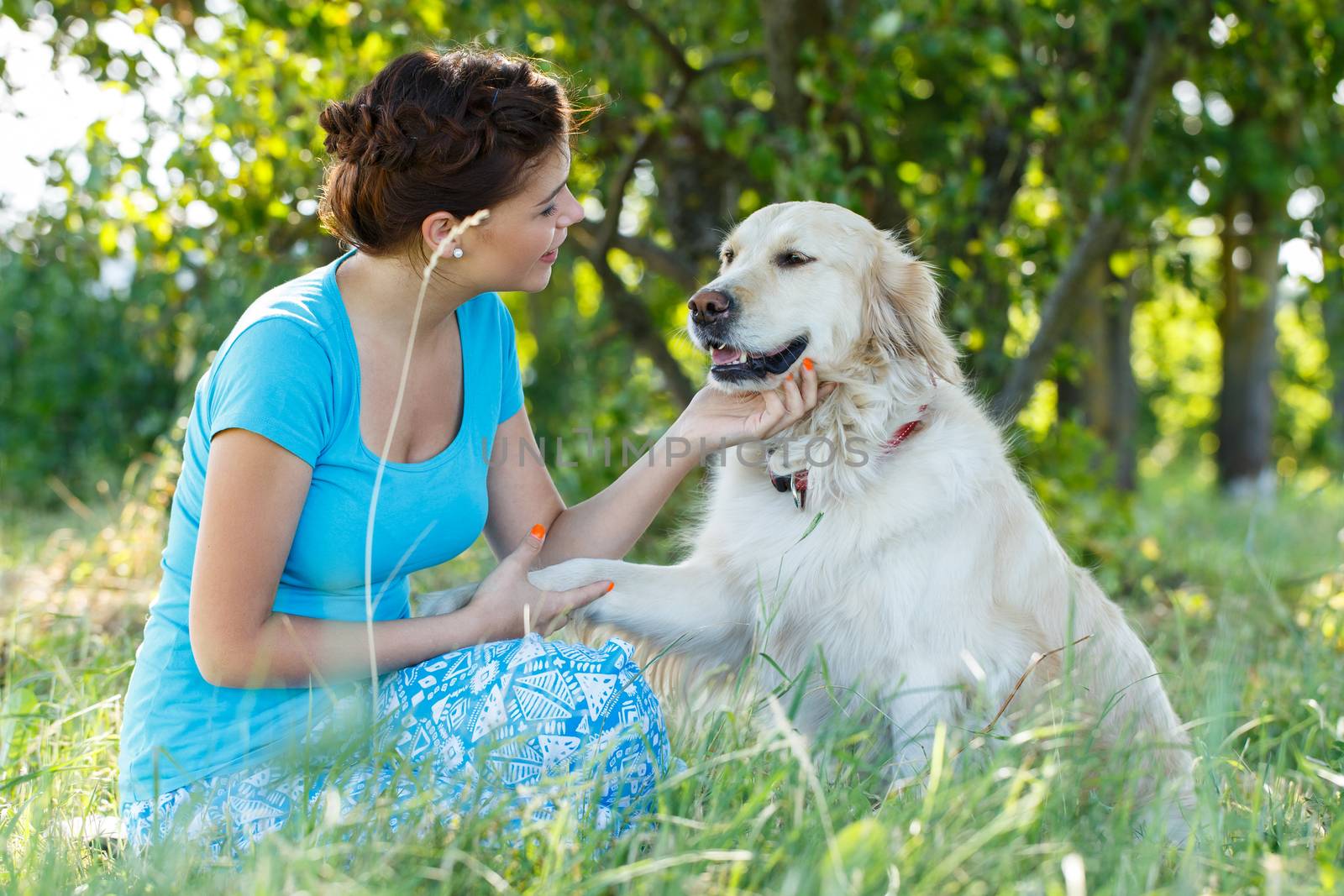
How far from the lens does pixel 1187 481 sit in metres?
11.5

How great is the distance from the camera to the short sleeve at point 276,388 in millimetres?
1736

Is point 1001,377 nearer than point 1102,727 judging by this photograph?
No

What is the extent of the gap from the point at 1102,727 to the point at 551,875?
1.24m

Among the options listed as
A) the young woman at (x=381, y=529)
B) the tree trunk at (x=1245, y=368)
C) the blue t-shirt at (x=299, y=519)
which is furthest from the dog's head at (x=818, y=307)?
the tree trunk at (x=1245, y=368)

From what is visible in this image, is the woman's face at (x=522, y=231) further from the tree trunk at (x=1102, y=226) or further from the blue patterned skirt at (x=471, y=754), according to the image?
the tree trunk at (x=1102, y=226)

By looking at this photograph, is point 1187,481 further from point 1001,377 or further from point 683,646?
point 683,646

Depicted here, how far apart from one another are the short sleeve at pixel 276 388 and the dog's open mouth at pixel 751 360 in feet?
2.64

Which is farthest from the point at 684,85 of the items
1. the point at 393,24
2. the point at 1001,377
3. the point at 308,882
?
the point at 308,882

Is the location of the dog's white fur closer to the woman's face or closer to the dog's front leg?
the dog's front leg

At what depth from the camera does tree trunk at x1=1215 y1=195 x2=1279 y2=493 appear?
7926 mm

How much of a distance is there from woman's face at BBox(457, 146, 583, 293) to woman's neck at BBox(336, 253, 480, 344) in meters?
0.07

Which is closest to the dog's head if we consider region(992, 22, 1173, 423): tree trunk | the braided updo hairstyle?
the braided updo hairstyle

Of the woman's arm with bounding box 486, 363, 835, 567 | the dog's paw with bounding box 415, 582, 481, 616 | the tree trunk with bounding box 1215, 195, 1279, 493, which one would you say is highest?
the woman's arm with bounding box 486, 363, 835, 567

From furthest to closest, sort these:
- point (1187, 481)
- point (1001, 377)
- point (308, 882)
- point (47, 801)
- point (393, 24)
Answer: point (1187, 481) < point (1001, 377) < point (393, 24) < point (47, 801) < point (308, 882)
